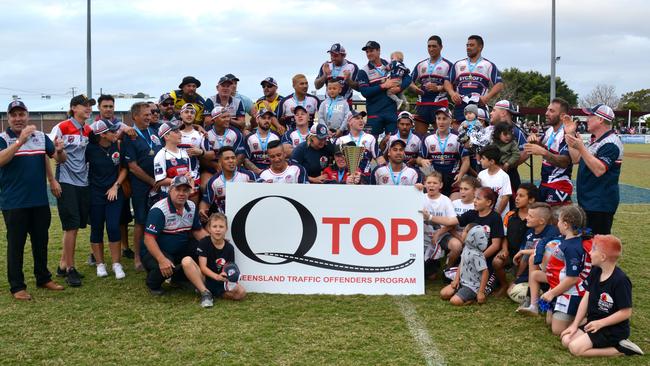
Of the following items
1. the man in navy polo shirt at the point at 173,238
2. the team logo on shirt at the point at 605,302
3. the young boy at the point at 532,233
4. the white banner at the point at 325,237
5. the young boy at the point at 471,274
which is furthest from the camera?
the white banner at the point at 325,237

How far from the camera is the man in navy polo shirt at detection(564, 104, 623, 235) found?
561 cm

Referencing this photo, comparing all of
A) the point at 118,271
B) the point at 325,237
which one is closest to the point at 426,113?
the point at 325,237

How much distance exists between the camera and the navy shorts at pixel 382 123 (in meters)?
9.30

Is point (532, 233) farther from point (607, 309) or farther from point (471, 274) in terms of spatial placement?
point (607, 309)

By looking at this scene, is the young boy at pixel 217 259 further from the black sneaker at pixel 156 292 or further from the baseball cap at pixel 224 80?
Answer: the baseball cap at pixel 224 80

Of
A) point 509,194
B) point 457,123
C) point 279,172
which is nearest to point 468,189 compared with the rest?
point 509,194

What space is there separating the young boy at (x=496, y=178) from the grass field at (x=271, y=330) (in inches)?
45.6

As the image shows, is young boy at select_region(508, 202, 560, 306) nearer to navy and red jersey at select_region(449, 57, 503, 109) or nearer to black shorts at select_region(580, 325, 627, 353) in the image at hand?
black shorts at select_region(580, 325, 627, 353)

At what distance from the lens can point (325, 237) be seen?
6395mm

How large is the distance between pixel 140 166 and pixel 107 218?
728 mm

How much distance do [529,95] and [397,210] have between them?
6470 centimetres

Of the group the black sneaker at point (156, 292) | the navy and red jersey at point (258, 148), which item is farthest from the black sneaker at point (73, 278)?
the navy and red jersey at point (258, 148)

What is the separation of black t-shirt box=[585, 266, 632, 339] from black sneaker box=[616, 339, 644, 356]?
0.15ft

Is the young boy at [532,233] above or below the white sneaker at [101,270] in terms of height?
above
